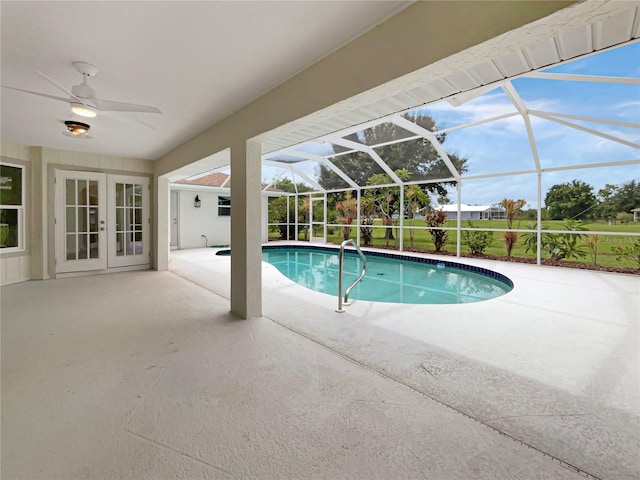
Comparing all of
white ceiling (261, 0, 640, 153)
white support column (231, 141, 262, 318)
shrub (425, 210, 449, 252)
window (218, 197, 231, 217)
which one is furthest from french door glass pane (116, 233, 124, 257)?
shrub (425, 210, 449, 252)

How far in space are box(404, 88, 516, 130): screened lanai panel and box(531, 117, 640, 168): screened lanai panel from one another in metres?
1.40

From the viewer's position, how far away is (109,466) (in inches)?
57.5

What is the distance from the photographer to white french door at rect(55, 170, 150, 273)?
6117mm

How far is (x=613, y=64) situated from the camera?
5742 millimetres

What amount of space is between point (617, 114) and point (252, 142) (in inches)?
283

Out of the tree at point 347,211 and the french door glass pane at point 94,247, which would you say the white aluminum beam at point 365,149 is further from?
the french door glass pane at point 94,247

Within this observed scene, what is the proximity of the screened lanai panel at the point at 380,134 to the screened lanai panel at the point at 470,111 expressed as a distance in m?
0.52

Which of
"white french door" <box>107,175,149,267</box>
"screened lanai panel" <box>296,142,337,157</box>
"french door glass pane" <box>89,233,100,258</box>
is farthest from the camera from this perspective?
"screened lanai panel" <box>296,142,337,157</box>

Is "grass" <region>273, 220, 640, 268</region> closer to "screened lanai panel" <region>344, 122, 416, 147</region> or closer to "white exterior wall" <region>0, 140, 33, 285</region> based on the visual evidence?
"screened lanai panel" <region>344, 122, 416, 147</region>

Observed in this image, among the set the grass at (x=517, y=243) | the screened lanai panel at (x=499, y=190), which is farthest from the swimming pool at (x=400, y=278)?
the screened lanai panel at (x=499, y=190)

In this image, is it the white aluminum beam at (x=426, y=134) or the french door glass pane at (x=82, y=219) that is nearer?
the white aluminum beam at (x=426, y=134)

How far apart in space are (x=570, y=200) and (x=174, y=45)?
9.53 meters

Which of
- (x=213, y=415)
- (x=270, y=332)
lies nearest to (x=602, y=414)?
(x=213, y=415)

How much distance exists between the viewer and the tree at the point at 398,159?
668 cm
